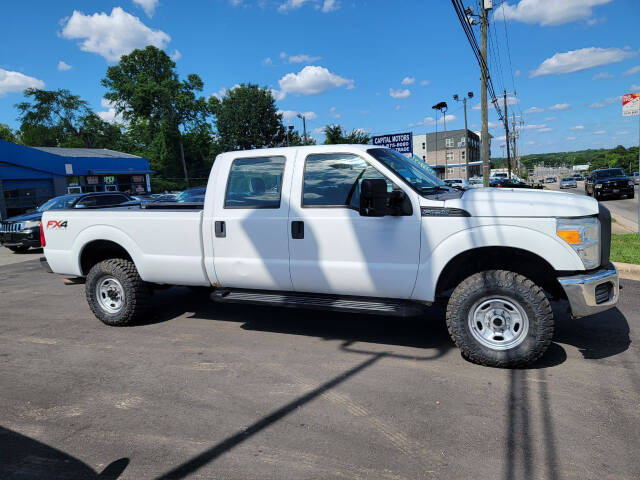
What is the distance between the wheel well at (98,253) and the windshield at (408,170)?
138 inches

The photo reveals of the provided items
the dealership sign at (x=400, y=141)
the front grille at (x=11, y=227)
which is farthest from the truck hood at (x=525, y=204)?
the dealership sign at (x=400, y=141)

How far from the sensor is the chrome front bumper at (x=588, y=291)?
3.79 m

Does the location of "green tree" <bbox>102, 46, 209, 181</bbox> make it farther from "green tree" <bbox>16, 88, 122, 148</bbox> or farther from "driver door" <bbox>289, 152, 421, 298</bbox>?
"driver door" <bbox>289, 152, 421, 298</bbox>

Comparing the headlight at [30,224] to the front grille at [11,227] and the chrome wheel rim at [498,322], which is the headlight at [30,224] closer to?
the front grille at [11,227]

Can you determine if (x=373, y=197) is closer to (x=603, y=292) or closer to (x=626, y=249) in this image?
(x=603, y=292)

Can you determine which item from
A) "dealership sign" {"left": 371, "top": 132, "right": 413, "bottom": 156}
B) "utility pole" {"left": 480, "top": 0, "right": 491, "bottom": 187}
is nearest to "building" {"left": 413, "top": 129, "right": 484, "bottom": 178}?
"utility pole" {"left": 480, "top": 0, "right": 491, "bottom": 187}

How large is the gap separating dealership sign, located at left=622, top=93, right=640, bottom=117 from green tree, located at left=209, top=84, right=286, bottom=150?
58.6m

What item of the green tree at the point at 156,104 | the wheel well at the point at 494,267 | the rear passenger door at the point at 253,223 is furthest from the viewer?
the green tree at the point at 156,104

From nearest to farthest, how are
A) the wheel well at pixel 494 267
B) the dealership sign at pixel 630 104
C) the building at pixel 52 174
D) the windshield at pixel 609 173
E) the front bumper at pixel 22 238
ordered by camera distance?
the wheel well at pixel 494 267, the dealership sign at pixel 630 104, the front bumper at pixel 22 238, the building at pixel 52 174, the windshield at pixel 609 173

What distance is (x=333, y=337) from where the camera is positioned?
514cm

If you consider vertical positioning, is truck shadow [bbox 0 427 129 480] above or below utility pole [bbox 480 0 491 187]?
below

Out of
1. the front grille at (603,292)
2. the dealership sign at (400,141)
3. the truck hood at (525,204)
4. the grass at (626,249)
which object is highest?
the dealership sign at (400,141)

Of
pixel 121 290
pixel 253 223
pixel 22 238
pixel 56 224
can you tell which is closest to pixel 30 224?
pixel 22 238

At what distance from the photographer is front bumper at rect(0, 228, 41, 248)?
13641 millimetres
